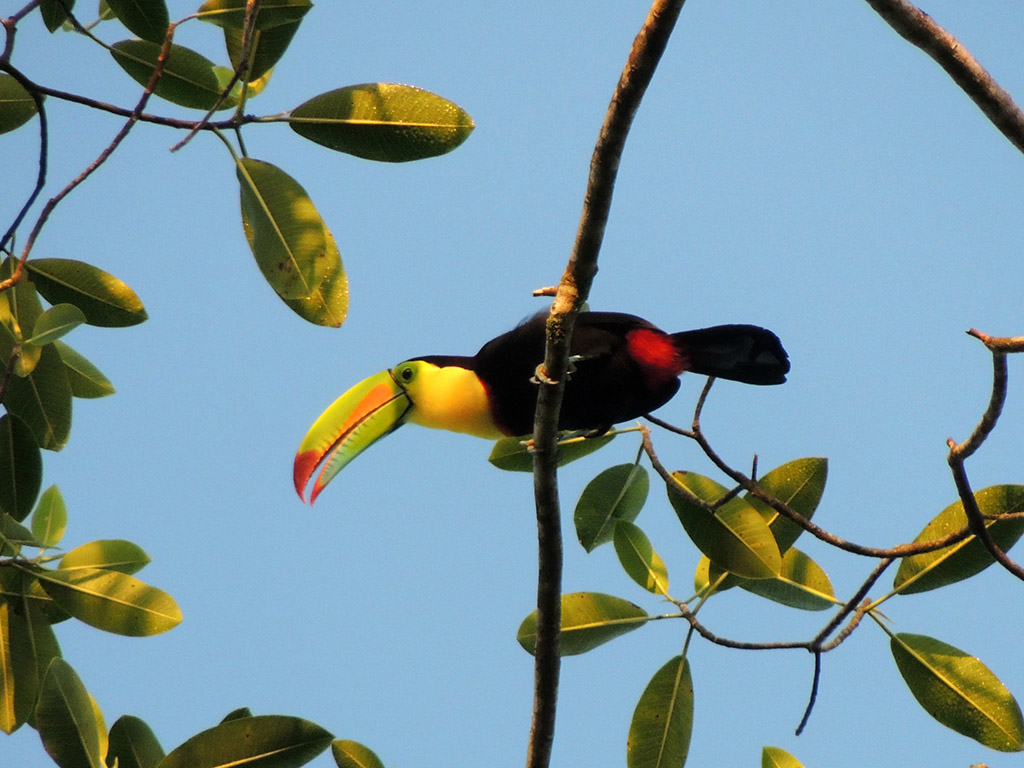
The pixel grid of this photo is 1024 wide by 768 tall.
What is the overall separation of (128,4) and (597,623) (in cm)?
199

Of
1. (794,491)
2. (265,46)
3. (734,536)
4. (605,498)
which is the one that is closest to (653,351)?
(605,498)

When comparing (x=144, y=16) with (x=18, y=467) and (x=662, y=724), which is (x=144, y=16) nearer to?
(x=18, y=467)

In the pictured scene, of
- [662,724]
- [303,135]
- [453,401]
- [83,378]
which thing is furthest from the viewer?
[453,401]

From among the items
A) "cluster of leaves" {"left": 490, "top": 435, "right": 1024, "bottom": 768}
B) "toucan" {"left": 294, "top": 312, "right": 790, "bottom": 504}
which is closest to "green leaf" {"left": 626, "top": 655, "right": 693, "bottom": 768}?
"cluster of leaves" {"left": 490, "top": 435, "right": 1024, "bottom": 768}

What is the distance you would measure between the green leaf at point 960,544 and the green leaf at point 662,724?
64 cm

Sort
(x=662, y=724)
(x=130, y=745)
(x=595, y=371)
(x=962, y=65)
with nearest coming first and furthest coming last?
(x=962, y=65), (x=130, y=745), (x=662, y=724), (x=595, y=371)

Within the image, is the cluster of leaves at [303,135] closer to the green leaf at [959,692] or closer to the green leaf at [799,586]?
the green leaf at [799,586]

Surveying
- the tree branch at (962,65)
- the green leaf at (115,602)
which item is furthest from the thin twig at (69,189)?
the tree branch at (962,65)

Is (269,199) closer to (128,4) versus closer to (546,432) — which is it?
(128,4)

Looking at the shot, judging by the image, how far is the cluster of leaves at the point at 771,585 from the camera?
2557 millimetres

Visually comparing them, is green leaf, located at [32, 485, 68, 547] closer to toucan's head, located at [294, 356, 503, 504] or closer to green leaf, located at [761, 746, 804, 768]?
toucan's head, located at [294, 356, 503, 504]

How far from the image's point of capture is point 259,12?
2.43 meters

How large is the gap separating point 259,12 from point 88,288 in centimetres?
92

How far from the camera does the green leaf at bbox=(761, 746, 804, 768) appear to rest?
8.70 feet
